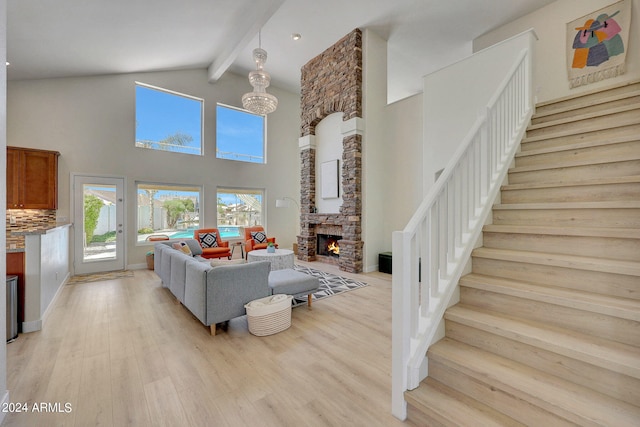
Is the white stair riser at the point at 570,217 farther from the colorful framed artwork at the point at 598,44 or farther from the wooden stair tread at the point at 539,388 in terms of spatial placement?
the colorful framed artwork at the point at 598,44

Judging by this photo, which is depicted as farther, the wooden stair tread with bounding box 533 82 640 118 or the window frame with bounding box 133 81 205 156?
the window frame with bounding box 133 81 205 156

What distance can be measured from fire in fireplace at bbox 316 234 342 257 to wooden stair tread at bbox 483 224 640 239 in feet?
14.6

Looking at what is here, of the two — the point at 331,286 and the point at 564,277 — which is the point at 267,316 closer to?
the point at 331,286

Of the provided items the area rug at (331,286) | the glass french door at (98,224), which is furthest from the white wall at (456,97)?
the glass french door at (98,224)

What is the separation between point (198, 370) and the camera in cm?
219

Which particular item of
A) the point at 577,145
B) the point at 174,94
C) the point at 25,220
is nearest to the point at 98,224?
the point at 25,220

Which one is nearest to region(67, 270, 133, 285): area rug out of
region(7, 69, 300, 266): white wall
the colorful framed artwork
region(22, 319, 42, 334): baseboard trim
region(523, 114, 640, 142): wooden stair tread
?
region(7, 69, 300, 266): white wall

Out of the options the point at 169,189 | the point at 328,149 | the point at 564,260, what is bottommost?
the point at 564,260

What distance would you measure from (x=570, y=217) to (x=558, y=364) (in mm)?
1207

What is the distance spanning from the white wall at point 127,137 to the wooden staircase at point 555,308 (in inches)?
257

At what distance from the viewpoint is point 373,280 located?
4996 millimetres

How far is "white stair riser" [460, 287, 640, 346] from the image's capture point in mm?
1377

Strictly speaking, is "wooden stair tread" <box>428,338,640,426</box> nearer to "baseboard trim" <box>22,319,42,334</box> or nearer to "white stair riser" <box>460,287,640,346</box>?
"white stair riser" <box>460,287,640,346</box>

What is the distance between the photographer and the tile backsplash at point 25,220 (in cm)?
456
